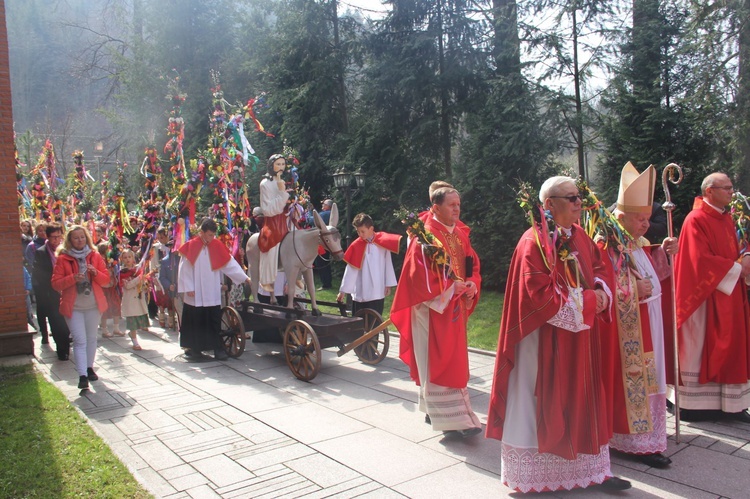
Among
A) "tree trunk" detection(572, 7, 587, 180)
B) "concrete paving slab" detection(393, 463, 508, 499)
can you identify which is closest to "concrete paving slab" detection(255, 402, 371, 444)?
"concrete paving slab" detection(393, 463, 508, 499)

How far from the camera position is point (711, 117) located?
36.7 feet

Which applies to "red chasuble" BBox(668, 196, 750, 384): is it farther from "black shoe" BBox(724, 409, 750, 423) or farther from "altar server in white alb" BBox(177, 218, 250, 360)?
"altar server in white alb" BBox(177, 218, 250, 360)

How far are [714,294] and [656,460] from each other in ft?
6.21

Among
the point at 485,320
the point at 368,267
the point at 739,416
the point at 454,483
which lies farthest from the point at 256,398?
the point at 485,320

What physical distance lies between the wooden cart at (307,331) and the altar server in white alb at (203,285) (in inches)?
8.9

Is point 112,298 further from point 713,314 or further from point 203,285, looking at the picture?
point 713,314

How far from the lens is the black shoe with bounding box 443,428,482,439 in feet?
17.2

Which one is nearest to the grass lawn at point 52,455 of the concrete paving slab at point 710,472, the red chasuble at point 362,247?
the concrete paving slab at point 710,472

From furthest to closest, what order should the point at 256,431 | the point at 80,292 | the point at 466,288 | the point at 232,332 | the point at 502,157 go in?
the point at 502,157 < the point at 232,332 < the point at 80,292 < the point at 256,431 < the point at 466,288

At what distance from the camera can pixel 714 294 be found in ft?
18.6

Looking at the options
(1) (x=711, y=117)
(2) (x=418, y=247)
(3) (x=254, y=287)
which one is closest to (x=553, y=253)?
(2) (x=418, y=247)

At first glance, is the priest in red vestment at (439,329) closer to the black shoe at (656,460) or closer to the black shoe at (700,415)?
the black shoe at (656,460)

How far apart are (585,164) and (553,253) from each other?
10.7 metres

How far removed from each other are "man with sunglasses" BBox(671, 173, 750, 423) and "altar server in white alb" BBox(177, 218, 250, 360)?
5646 millimetres
